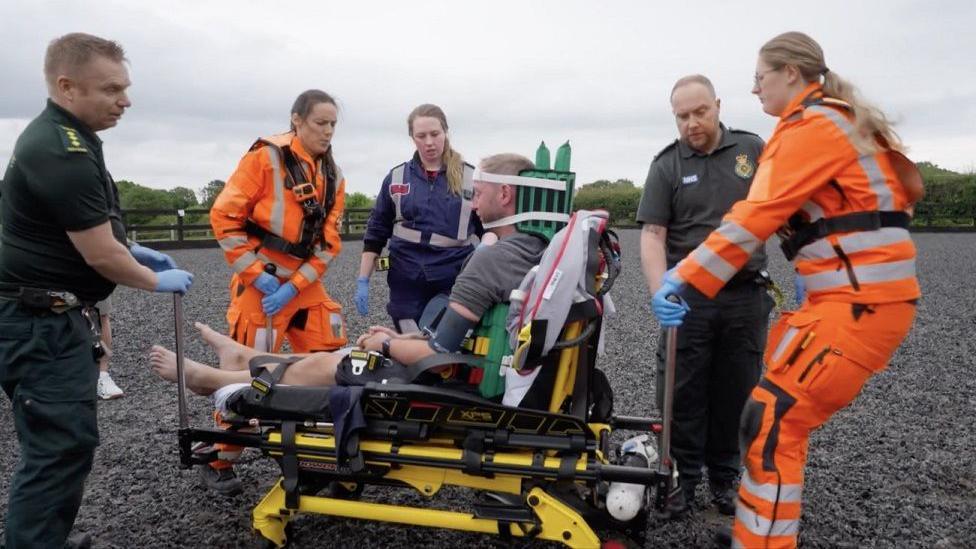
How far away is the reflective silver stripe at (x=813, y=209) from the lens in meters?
2.87

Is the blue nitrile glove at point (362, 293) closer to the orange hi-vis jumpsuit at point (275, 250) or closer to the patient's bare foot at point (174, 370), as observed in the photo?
the orange hi-vis jumpsuit at point (275, 250)

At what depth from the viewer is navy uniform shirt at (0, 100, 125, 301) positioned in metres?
2.88

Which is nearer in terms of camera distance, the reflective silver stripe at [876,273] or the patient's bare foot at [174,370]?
the reflective silver stripe at [876,273]

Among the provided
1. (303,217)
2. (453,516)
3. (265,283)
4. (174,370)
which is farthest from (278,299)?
(453,516)

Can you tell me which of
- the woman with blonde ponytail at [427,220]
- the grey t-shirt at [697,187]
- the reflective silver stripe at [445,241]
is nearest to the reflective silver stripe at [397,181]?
the woman with blonde ponytail at [427,220]

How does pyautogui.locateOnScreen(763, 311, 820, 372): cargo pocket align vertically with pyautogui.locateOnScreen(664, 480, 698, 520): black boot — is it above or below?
above

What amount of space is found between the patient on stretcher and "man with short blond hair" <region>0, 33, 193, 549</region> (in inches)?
26.8

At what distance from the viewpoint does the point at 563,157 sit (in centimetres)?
339

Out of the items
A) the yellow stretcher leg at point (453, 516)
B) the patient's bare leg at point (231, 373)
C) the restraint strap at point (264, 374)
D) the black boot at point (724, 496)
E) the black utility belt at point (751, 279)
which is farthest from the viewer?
the black boot at point (724, 496)

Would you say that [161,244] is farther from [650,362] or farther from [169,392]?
[650,362]

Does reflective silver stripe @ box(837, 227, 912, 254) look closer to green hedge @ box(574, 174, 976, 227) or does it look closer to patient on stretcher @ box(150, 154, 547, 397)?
patient on stretcher @ box(150, 154, 547, 397)

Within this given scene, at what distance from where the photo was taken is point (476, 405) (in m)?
3.11

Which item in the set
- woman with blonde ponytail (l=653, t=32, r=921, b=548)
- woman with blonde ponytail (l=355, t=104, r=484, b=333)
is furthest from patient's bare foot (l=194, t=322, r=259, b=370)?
woman with blonde ponytail (l=653, t=32, r=921, b=548)

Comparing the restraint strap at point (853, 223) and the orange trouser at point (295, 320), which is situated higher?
the restraint strap at point (853, 223)
